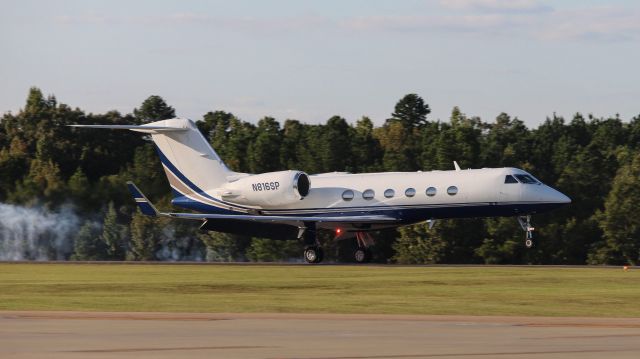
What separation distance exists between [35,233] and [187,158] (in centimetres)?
988

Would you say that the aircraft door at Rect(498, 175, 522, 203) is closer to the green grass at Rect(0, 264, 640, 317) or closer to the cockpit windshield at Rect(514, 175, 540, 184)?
the cockpit windshield at Rect(514, 175, 540, 184)

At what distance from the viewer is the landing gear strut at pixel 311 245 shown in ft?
170

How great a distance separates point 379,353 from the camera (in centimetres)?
1784

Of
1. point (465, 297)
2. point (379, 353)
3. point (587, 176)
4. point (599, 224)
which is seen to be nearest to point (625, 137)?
point (587, 176)

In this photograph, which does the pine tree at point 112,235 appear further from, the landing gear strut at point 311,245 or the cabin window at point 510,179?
the cabin window at point 510,179

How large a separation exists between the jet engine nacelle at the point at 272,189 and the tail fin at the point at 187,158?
208cm

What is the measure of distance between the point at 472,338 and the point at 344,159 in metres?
64.2

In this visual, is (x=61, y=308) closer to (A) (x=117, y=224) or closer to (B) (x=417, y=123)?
(A) (x=117, y=224)

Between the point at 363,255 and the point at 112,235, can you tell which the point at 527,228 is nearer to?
the point at 363,255

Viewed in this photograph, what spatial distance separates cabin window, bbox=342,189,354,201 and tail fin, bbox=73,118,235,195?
263 inches

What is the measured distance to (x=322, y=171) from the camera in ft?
266

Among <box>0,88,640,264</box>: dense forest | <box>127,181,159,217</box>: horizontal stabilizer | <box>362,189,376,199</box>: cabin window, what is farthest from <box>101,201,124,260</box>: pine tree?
<box>362,189,376,199</box>: cabin window

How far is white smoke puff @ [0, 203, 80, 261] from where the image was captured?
61.0m

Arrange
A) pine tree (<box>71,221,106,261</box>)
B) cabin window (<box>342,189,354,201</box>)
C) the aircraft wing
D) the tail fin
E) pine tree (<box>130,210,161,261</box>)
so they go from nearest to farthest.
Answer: the aircraft wing < cabin window (<box>342,189,354,201</box>) < the tail fin < pine tree (<box>71,221,106,261</box>) < pine tree (<box>130,210,161,261</box>)
